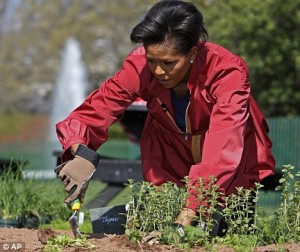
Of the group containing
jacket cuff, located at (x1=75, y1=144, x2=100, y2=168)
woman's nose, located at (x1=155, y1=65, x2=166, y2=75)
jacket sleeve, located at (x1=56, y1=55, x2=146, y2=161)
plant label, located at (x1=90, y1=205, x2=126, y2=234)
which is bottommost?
plant label, located at (x1=90, y1=205, x2=126, y2=234)

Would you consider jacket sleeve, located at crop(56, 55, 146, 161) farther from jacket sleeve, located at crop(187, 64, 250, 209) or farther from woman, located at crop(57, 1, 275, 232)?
jacket sleeve, located at crop(187, 64, 250, 209)

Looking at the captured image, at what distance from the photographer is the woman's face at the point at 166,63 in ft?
14.8

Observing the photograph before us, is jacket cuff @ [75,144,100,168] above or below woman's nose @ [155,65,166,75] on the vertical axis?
below

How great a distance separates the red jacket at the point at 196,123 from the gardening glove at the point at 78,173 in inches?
6.0

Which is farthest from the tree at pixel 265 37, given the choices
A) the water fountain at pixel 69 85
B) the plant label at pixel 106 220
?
the plant label at pixel 106 220

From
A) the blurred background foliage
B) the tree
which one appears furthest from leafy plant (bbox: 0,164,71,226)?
the blurred background foliage

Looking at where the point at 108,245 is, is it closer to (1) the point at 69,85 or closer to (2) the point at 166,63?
(2) the point at 166,63

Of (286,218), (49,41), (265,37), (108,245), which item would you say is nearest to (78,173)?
(108,245)

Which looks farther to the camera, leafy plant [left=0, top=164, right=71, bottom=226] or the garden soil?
leafy plant [left=0, top=164, right=71, bottom=226]

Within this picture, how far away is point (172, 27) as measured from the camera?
4.57 metres

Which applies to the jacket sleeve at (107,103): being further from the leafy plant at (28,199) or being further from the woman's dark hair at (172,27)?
the leafy plant at (28,199)

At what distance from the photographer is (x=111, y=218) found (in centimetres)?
520

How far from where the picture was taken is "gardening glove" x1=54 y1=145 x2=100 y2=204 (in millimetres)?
4457

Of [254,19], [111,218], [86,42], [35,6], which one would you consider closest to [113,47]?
[86,42]
